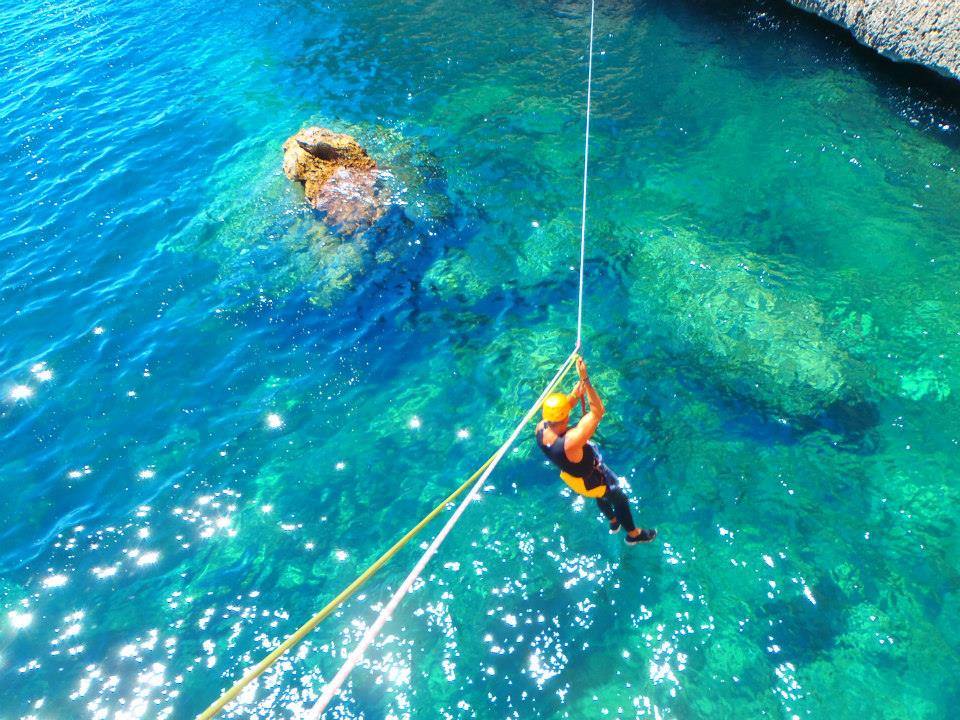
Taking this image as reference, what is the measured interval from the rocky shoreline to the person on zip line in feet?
44.5

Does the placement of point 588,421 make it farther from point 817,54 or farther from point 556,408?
point 817,54

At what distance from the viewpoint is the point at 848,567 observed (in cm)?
826

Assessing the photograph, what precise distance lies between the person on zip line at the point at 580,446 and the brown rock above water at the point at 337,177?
8324 millimetres

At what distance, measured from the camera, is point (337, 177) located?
14.7 metres

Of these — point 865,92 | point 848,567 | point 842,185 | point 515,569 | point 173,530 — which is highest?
point 865,92

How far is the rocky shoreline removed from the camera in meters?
14.1

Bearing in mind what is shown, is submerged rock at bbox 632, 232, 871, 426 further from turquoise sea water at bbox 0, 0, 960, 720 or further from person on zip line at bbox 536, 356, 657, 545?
person on zip line at bbox 536, 356, 657, 545

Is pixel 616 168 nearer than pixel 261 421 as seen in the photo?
No

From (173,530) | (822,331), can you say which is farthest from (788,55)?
(173,530)

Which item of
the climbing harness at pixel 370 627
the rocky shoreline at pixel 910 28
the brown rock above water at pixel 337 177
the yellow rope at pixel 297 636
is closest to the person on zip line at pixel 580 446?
the climbing harness at pixel 370 627

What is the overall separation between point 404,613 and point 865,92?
1652 cm

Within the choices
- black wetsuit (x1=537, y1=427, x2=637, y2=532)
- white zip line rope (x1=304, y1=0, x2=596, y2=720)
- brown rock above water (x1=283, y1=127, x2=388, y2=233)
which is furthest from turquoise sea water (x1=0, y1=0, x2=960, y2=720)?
white zip line rope (x1=304, y1=0, x2=596, y2=720)

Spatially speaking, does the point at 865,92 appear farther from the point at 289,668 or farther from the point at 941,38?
the point at 289,668

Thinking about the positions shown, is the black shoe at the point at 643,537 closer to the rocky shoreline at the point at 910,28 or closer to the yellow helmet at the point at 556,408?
the yellow helmet at the point at 556,408
